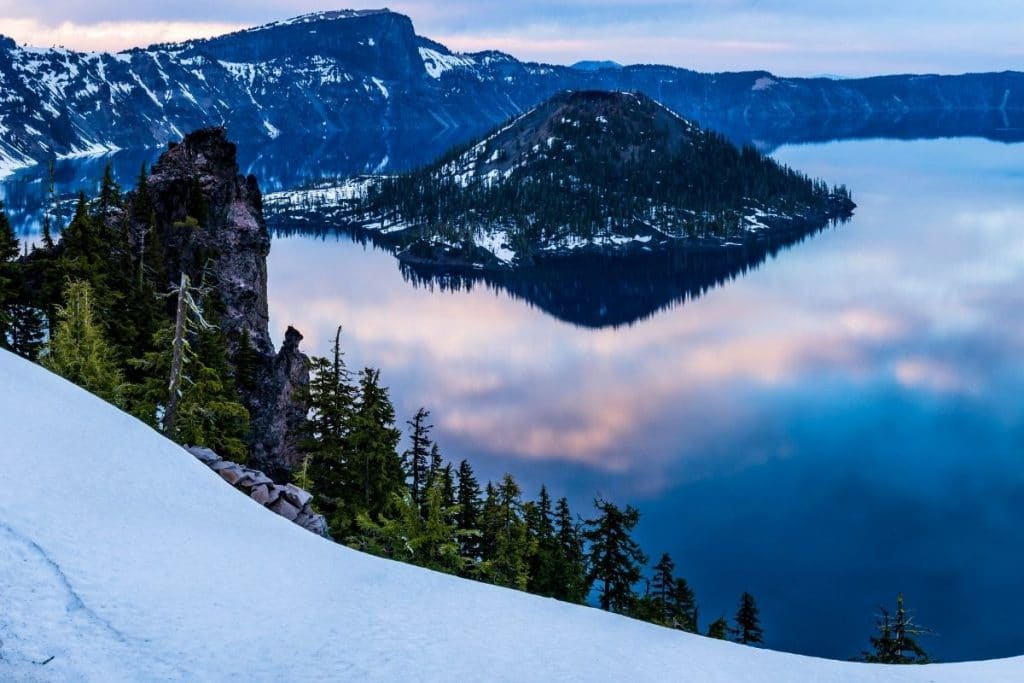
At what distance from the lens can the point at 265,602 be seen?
53.9 feet

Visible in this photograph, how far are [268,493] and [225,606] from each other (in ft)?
46.6

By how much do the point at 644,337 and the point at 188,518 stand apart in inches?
6123

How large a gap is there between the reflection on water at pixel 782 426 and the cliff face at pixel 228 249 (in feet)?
119

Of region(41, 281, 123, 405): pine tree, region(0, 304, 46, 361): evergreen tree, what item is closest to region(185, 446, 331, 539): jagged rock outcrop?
region(41, 281, 123, 405): pine tree

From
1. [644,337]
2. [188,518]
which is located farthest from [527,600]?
[644,337]

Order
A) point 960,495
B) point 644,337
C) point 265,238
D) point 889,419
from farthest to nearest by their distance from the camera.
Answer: point 644,337
point 889,419
point 960,495
point 265,238

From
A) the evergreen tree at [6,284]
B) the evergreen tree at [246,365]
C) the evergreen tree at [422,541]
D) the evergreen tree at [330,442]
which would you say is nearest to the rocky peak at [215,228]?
the evergreen tree at [246,365]

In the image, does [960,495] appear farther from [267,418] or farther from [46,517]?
[46,517]

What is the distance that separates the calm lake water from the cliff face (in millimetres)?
35205

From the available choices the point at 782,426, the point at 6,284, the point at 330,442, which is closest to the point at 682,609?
the point at 330,442

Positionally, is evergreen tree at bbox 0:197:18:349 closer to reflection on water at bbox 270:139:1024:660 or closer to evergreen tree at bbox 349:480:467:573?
evergreen tree at bbox 349:480:467:573

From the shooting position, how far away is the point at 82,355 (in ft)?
134

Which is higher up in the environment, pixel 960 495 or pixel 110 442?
pixel 110 442

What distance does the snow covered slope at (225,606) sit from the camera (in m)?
13.6
